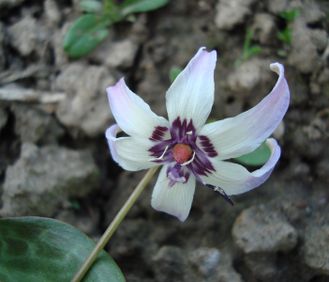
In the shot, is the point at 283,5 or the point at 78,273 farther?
the point at 283,5

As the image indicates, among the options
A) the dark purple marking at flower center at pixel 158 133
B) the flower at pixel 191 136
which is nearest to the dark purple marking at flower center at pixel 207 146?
the flower at pixel 191 136

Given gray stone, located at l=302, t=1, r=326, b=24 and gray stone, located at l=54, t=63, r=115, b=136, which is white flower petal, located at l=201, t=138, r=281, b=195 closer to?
gray stone, located at l=54, t=63, r=115, b=136

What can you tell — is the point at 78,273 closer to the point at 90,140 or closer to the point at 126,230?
the point at 126,230

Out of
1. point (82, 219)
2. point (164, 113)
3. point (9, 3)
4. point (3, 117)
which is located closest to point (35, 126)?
point (3, 117)

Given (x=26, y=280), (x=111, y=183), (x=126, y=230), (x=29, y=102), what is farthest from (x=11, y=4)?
(x=26, y=280)

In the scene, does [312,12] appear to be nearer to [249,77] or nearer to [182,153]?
[249,77]

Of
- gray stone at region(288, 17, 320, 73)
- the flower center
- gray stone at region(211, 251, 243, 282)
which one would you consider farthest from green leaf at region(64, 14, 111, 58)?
gray stone at region(211, 251, 243, 282)

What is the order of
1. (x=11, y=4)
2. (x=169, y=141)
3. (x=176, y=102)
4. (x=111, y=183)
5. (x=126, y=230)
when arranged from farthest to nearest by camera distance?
1. (x=11, y=4)
2. (x=111, y=183)
3. (x=126, y=230)
4. (x=169, y=141)
5. (x=176, y=102)
